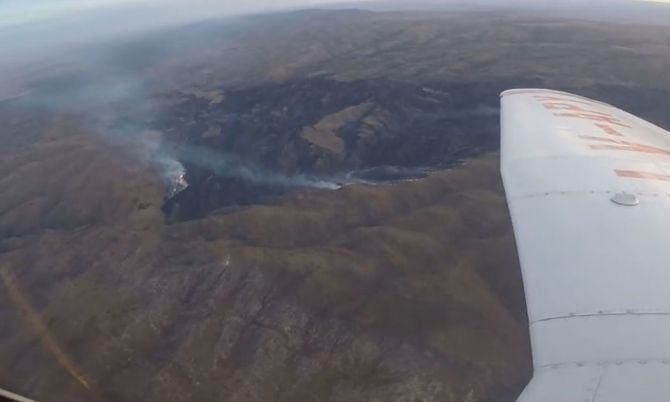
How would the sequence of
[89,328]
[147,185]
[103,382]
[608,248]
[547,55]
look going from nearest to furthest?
[608,248] → [103,382] → [89,328] → [147,185] → [547,55]

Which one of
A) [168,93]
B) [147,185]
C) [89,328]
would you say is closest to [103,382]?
[89,328]

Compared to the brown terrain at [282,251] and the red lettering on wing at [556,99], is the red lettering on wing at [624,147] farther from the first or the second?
the brown terrain at [282,251]

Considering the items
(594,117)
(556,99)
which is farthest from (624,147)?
(556,99)

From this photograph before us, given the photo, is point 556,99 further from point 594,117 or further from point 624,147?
point 624,147

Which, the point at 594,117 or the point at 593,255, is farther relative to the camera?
the point at 594,117

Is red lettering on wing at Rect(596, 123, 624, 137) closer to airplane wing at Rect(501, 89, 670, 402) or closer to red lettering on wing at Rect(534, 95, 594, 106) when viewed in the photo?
airplane wing at Rect(501, 89, 670, 402)

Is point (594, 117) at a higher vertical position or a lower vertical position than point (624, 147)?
lower

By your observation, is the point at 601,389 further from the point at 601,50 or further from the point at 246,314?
the point at 601,50

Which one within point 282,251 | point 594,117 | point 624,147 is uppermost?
point 624,147
